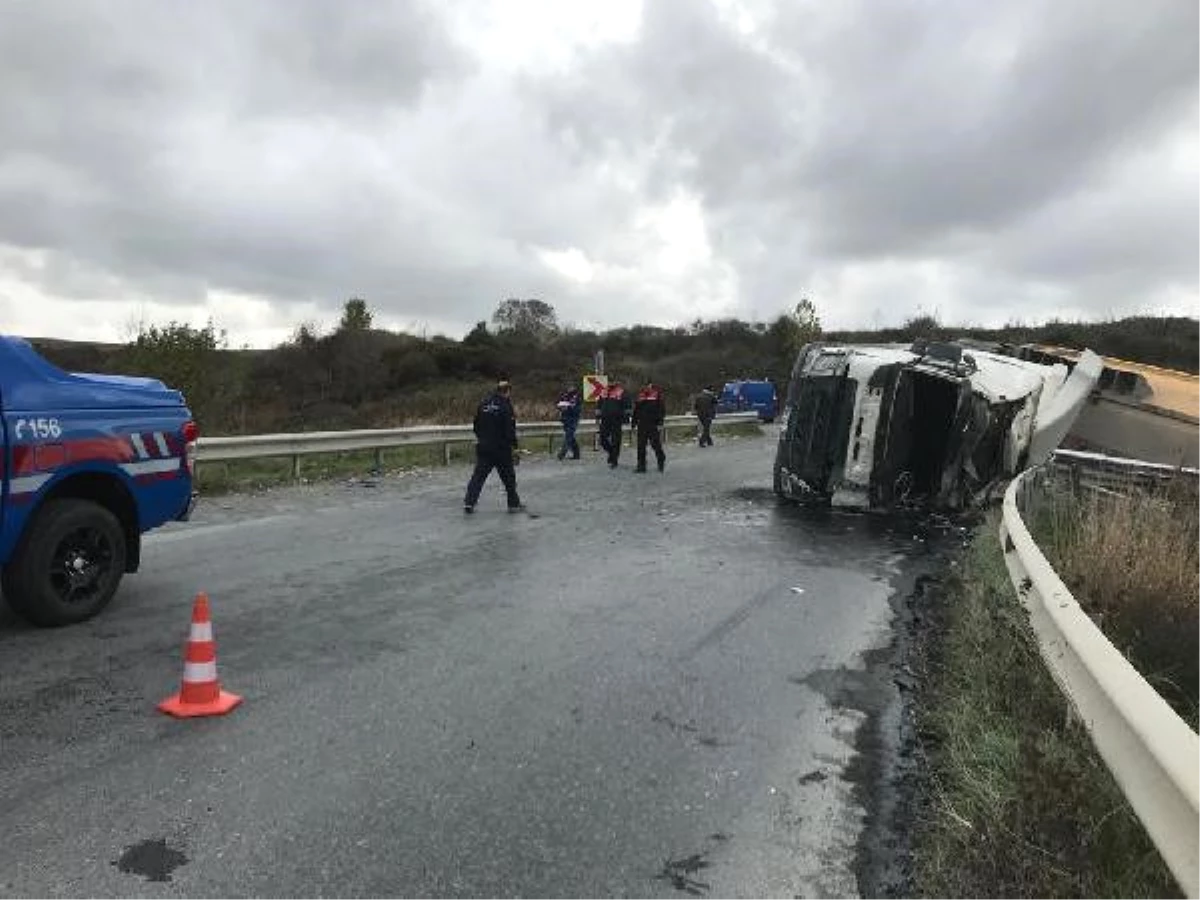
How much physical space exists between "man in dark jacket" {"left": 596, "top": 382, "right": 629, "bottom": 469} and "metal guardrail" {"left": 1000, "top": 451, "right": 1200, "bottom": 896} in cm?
1594

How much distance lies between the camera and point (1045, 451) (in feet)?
43.0

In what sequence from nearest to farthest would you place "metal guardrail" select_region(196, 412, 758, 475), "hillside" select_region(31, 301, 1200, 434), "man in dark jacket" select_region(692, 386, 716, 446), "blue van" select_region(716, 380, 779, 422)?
1. "metal guardrail" select_region(196, 412, 758, 475)
2. "man in dark jacket" select_region(692, 386, 716, 446)
3. "hillside" select_region(31, 301, 1200, 434)
4. "blue van" select_region(716, 380, 779, 422)

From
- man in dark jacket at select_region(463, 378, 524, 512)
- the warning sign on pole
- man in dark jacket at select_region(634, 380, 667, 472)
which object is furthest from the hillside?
man in dark jacket at select_region(463, 378, 524, 512)

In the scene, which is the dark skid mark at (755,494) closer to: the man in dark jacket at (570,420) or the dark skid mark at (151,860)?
the man in dark jacket at (570,420)

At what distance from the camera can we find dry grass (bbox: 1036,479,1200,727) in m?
5.16

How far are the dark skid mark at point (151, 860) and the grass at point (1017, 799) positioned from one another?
2.39 m

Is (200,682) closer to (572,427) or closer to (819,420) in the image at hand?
(819,420)

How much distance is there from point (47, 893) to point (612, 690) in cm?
276

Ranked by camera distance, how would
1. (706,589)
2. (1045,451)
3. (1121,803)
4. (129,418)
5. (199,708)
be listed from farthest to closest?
(1045,451)
(706,589)
(129,418)
(199,708)
(1121,803)

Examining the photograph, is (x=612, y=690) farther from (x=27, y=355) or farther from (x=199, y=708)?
(x=27, y=355)

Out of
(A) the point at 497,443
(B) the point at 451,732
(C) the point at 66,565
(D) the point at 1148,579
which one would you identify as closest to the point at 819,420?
(A) the point at 497,443

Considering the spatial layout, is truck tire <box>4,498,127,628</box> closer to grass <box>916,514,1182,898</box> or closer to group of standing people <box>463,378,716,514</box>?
grass <box>916,514,1182,898</box>

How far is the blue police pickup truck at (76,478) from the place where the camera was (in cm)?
586

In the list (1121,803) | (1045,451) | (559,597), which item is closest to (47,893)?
(1121,803)
